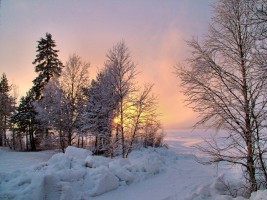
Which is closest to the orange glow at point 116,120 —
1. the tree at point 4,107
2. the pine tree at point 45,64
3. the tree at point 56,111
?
the tree at point 56,111

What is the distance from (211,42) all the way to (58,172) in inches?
318

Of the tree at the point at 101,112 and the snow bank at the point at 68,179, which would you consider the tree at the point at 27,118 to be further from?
the snow bank at the point at 68,179

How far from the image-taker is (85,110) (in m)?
25.9

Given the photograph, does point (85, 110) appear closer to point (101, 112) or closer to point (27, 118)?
point (101, 112)

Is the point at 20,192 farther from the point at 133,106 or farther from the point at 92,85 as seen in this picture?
the point at 92,85

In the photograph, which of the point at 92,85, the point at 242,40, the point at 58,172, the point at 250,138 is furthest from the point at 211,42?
the point at 92,85

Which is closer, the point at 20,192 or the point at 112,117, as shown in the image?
the point at 20,192

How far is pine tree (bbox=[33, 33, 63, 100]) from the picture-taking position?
3359 cm

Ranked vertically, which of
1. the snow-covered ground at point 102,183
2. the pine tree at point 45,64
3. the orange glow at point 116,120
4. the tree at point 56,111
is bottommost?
the snow-covered ground at point 102,183

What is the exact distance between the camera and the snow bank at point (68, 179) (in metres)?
9.91

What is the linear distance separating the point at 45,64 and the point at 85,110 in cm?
1160

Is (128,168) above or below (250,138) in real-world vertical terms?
below

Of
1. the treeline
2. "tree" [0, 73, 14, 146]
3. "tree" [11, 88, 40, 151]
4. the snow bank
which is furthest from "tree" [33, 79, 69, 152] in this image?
"tree" [0, 73, 14, 146]

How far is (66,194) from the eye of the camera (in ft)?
33.1
